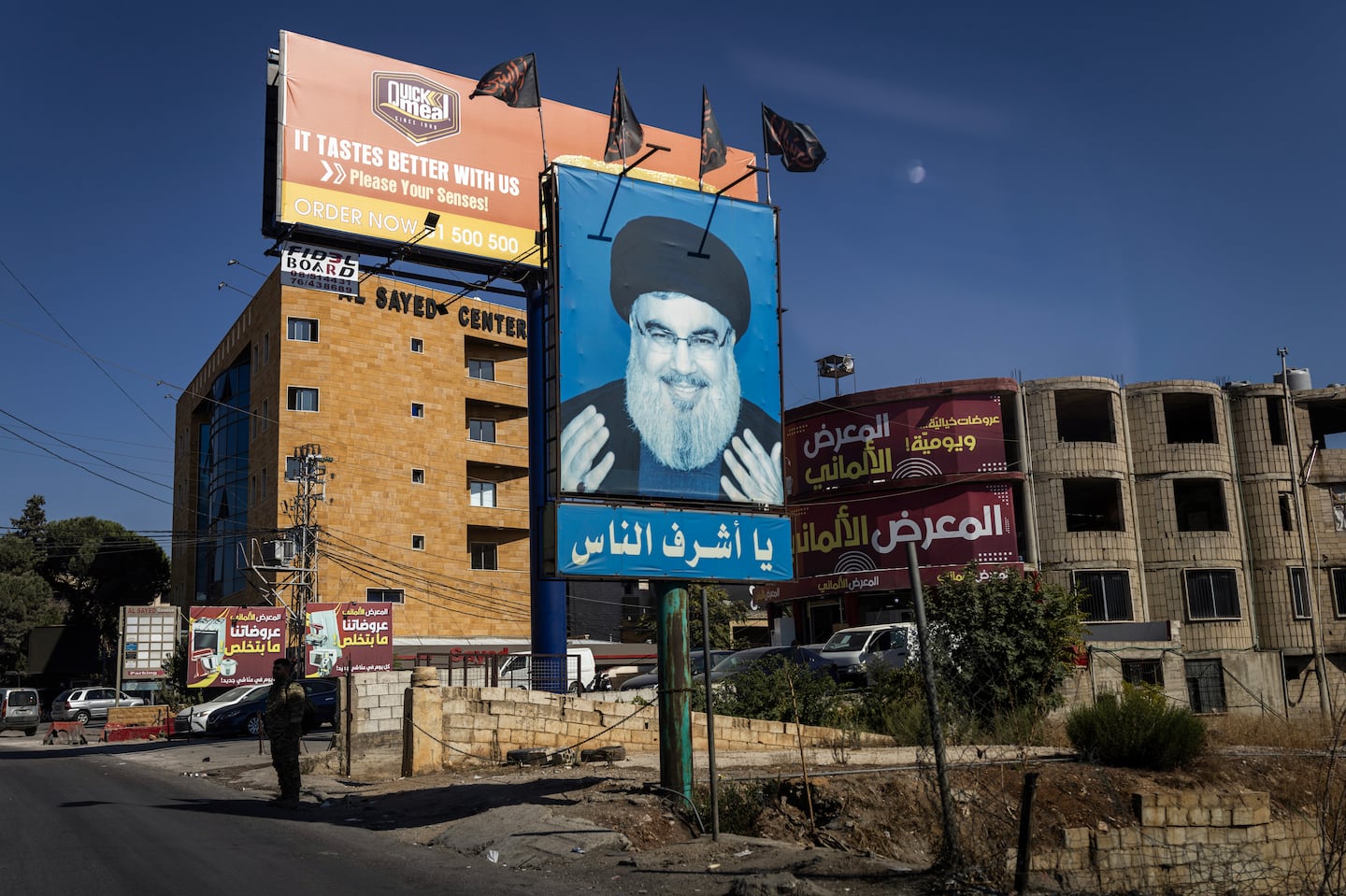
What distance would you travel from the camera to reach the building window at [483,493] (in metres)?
53.7

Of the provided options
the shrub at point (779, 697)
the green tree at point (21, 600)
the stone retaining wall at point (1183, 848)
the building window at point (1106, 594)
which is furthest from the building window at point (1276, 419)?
the green tree at point (21, 600)

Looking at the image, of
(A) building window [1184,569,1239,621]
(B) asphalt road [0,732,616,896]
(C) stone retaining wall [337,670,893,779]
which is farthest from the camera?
(A) building window [1184,569,1239,621]

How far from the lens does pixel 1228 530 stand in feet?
117

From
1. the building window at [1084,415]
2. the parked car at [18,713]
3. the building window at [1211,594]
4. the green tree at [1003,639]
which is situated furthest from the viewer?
the parked car at [18,713]

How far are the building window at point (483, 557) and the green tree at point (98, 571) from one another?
35140 millimetres

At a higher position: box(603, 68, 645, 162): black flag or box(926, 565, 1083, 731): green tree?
box(603, 68, 645, 162): black flag

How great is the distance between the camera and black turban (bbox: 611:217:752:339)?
1305cm

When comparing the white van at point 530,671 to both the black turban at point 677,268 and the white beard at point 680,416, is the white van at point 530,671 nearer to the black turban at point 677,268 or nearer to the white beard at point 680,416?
the white beard at point 680,416

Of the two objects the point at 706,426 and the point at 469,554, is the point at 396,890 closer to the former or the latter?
the point at 706,426

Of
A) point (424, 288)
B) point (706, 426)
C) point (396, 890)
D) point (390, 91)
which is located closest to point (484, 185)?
point (390, 91)

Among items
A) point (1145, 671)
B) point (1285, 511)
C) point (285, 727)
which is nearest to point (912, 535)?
point (1145, 671)

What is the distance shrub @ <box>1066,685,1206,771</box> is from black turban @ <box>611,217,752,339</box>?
7695mm

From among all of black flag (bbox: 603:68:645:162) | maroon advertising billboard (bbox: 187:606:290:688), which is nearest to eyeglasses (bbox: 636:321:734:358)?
black flag (bbox: 603:68:645:162)

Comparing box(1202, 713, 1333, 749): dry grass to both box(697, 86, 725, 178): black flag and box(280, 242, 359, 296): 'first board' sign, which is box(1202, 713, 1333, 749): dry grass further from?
box(280, 242, 359, 296): 'first board' sign
